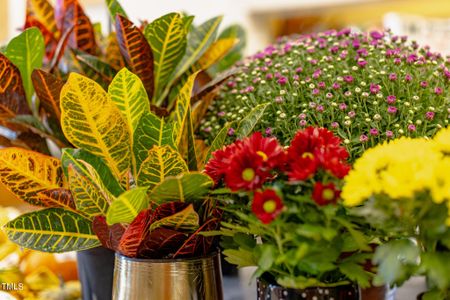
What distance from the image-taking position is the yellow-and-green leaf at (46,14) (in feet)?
2.43

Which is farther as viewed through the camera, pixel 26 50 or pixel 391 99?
pixel 26 50

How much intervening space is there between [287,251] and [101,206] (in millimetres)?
191

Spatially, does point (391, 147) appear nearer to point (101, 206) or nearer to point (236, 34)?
point (101, 206)

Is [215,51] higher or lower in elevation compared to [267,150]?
higher

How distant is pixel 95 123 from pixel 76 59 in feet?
0.64

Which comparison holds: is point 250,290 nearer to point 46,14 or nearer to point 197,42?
point 197,42

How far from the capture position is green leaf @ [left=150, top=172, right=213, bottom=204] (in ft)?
1.42

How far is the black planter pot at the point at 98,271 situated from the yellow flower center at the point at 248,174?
28 cm

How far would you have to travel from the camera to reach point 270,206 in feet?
1.23

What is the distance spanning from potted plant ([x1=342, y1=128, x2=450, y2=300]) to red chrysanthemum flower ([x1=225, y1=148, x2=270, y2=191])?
0.06 metres

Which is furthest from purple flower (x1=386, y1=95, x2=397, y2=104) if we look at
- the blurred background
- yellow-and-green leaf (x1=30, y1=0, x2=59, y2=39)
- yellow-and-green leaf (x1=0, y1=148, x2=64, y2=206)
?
the blurred background

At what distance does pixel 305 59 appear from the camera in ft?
2.03

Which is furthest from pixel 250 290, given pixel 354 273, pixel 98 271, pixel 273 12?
pixel 273 12

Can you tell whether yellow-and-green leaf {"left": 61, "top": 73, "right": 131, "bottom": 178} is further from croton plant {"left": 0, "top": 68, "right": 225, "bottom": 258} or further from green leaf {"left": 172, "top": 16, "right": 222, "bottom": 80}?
green leaf {"left": 172, "top": 16, "right": 222, "bottom": 80}
